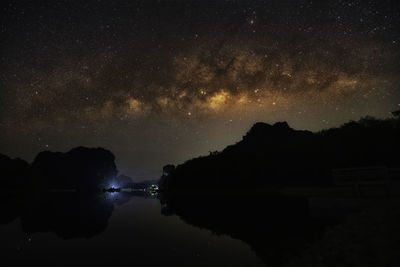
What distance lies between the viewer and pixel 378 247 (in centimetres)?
771

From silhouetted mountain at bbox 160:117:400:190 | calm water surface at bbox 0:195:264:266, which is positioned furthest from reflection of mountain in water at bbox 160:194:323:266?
silhouetted mountain at bbox 160:117:400:190

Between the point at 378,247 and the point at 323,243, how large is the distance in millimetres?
2799

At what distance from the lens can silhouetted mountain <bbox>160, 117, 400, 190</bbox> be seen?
39.8 meters

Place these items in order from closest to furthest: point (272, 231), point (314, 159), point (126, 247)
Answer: point (126, 247), point (272, 231), point (314, 159)

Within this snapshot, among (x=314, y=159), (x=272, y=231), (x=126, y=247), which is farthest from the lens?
(x=314, y=159)

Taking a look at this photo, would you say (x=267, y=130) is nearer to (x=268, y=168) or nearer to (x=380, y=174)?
(x=268, y=168)

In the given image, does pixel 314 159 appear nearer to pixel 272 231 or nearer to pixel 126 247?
pixel 272 231

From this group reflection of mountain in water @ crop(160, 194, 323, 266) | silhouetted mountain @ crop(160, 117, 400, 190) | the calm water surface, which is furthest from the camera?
silhouetted mountain @ crop(160, 117, 400, 190)

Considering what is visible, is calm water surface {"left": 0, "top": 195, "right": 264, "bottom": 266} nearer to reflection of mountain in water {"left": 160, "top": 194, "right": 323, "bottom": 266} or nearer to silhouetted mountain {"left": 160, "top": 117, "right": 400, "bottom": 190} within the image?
reflection of mountain in water {"left": 160, "top": 194, "right": 323, "bottom": 266}

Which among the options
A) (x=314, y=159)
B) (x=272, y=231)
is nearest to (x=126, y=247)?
(x=272, y=231)

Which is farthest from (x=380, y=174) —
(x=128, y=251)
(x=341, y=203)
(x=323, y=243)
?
(x=128, y=251)

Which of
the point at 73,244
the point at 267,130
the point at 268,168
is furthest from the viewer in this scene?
the point at 267,130

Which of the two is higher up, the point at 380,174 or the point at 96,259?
the point at 380,174

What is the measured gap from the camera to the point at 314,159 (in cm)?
4603
